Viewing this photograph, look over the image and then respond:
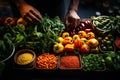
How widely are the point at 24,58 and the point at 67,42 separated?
2.22 ft

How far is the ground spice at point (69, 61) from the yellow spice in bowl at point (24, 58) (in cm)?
43

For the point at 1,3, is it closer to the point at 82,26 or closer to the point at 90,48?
the point at 82,26

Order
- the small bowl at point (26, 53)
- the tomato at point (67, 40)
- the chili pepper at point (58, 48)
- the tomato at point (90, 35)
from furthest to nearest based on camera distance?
the tomato at point (90, 35) → the tomato at point (67, 40) → the chili pepper at point (58, 48) → the small bowl at point (26, 53)

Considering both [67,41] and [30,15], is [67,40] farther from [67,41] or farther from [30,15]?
[30,15]

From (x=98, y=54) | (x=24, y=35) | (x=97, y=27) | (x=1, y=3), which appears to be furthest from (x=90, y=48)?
(x=1, y=3)

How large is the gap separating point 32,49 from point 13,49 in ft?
1.02

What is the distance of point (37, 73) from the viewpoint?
2727 mm

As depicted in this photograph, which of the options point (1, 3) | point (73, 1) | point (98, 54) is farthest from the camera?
point (1, 3)

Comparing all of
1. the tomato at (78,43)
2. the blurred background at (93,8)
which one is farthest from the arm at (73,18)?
the blurred background at (93,8)

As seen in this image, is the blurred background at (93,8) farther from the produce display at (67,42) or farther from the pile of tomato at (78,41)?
the pile of tomato at (78,41)

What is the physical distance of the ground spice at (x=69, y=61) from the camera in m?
2.70

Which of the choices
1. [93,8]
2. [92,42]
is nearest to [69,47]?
[92,42]

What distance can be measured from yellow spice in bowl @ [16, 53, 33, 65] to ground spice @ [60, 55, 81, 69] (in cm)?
43

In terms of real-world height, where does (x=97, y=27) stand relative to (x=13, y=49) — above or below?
above
